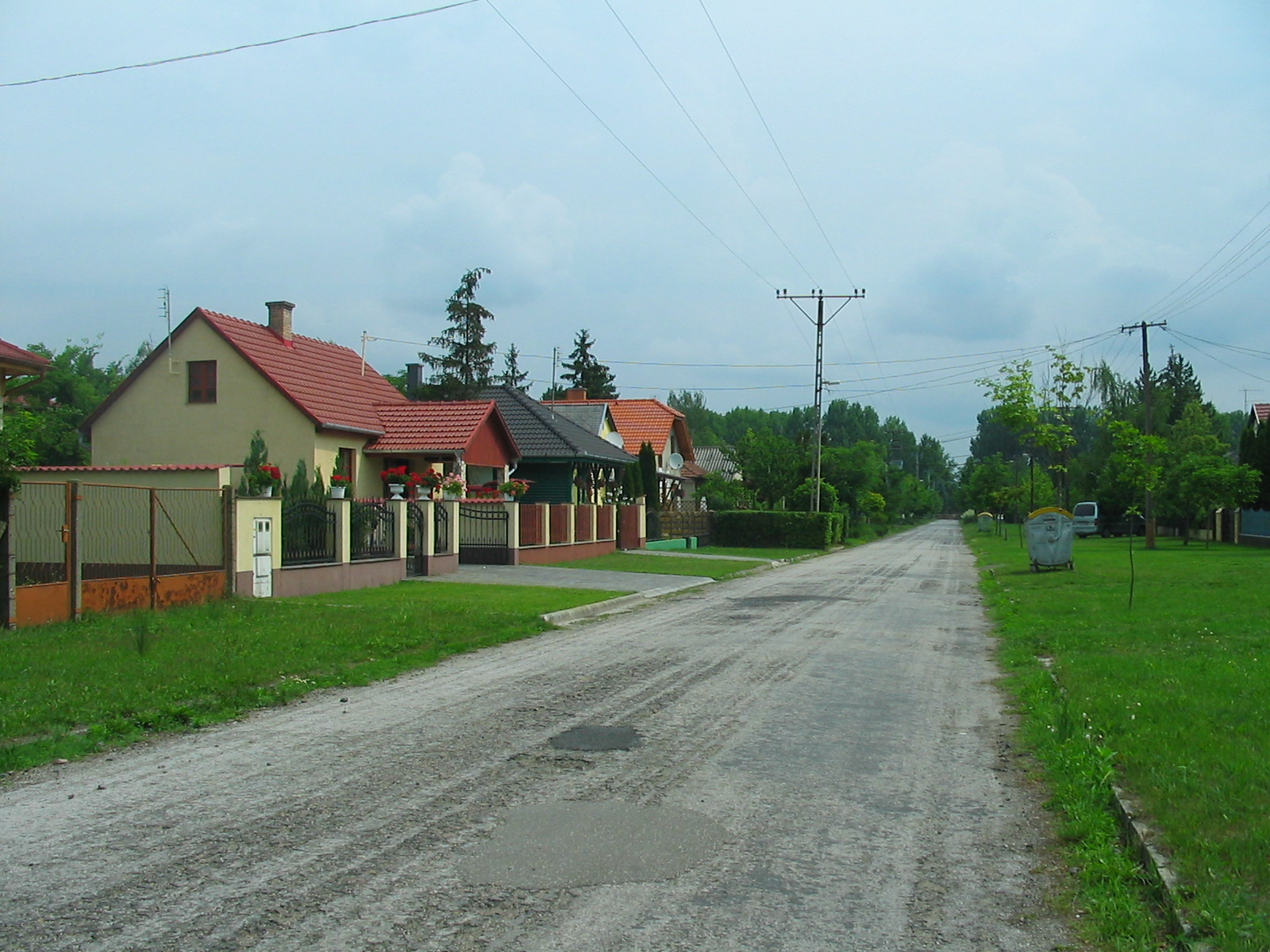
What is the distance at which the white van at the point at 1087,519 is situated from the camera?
204ft

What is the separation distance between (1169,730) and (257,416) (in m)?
23.5

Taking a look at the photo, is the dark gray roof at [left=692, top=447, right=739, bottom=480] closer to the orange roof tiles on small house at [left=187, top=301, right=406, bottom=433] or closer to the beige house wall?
the orange roof tiles on small house at [left=187, top=301, right=406, bottom=433]

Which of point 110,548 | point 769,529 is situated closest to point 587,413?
point 769,529

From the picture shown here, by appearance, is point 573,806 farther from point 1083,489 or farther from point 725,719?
point 1083,489

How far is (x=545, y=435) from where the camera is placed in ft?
121

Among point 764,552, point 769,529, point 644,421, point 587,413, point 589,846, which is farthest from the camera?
point 644,421

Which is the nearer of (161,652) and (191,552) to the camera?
(161,652)

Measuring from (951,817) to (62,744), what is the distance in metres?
6.03

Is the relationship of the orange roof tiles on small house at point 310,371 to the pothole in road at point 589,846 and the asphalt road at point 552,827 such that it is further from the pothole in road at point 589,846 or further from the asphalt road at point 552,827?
the pothole in road at point 589,846

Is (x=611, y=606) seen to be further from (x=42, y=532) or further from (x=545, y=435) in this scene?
(x=545, y=435)

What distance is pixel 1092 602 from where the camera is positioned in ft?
61.1

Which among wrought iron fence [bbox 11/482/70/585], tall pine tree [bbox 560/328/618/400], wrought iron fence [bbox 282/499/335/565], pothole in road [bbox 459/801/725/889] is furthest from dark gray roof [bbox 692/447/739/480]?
pothole in road [bbox 459/801/725/889]

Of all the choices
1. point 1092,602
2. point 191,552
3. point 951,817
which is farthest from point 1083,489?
point 951,817

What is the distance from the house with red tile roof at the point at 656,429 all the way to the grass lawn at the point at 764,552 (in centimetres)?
635
